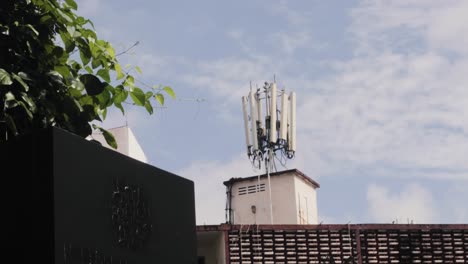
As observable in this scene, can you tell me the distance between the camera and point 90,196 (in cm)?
289

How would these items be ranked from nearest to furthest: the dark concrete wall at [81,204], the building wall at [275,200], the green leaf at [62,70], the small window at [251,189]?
the dark concrete wall at [81,204]
the green leaf at [62,70]
the building wall at [275,200]
the small window at [251,189]

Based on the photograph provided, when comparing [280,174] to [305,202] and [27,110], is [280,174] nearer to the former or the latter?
[305,202]

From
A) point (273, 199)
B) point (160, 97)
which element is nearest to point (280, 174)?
point (273, 199)

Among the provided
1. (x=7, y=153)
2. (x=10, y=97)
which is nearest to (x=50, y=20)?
(x=10, y=97)

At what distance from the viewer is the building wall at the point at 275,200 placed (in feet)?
61.8

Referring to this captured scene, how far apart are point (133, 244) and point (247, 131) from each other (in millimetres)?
17540

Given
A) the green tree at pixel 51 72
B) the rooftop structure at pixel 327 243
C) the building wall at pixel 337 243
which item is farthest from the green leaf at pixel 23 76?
the building wall at pixel 337 243

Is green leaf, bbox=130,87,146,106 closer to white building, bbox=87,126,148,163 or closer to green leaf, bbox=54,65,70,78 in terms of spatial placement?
green leaf, bbox=54,65,70,78

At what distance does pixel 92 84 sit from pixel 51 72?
0.20 metres

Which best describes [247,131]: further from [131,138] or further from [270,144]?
[131,138]

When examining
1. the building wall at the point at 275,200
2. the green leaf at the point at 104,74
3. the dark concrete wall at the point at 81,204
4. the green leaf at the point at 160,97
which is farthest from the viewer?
the building wall at the point at 275,200

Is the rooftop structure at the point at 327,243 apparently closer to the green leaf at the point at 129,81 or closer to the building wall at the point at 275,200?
the building wall at the point at 275,200

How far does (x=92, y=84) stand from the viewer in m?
3.82

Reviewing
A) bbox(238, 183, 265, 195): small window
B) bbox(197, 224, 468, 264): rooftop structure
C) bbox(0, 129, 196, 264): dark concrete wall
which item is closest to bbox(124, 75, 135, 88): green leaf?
bbox(0, 129, 196, 264): dark concrete wall
